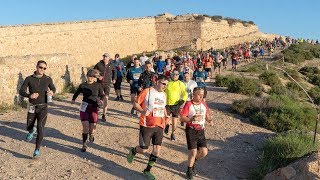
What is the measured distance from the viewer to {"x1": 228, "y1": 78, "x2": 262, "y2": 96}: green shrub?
59.7ft

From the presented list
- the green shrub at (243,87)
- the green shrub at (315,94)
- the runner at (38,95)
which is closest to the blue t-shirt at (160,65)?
the green shrub at (243,87)

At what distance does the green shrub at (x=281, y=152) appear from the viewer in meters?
8.41

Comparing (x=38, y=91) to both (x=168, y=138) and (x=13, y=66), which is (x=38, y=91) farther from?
(x=13, y=66)

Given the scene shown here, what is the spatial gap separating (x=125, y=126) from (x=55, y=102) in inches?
164

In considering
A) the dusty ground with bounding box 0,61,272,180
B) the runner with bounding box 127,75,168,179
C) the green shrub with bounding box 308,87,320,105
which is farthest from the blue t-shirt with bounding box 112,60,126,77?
the green shrub with bounding box 308,87,320,105

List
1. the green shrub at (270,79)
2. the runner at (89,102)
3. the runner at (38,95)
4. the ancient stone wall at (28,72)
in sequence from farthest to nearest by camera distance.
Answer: the green shrub at (270,79) → the ancient stone wall at (28,72) → the runner at (89,102) → the runner at (38,95)

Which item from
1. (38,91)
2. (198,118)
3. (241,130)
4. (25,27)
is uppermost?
(25,27)

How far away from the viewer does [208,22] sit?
57.8 meters

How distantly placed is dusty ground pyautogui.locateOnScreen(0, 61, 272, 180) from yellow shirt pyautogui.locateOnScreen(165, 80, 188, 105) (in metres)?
1.05

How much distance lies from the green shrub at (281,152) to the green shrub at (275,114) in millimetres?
3038

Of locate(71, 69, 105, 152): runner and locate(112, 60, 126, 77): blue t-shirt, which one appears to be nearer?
locate(71, 69, 105, 152): runner

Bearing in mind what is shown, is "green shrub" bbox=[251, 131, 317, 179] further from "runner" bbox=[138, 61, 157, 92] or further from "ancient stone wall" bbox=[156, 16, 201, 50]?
"ancient stone wall" bbox=[156, 16, 201, 50]

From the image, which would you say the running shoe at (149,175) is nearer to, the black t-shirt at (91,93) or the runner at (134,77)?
the black t-shirt at (91,93)

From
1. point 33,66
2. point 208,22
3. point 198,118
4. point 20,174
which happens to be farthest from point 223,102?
point 208,22
